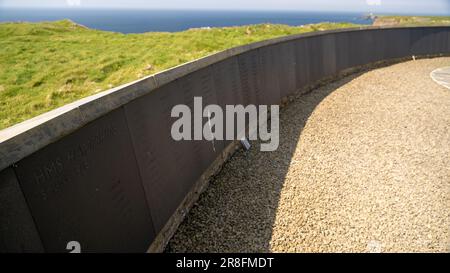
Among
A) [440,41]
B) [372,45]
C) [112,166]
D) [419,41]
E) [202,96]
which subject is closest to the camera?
[112,166]

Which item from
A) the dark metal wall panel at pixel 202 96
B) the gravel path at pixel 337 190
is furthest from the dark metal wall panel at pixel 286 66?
the dark metal wall panel at pixel 202 96

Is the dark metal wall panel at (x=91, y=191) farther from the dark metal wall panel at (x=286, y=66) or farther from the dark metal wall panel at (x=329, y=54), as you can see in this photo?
the dark metal wall panel at (x=329, y=54)

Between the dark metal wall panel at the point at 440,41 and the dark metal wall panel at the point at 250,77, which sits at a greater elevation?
the dark metal wall panel at the point at 250,77

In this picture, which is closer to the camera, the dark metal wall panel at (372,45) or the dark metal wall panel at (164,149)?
the dark metal wall panel at (164,149)

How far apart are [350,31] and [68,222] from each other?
17.8 meters

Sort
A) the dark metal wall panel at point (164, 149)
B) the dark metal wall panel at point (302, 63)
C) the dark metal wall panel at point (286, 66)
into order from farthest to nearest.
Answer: the dark metal wall panel at point (302, 63) → the dark metal wall panel at point (286, 66) → the dark metal wall panel at point (164, 149)

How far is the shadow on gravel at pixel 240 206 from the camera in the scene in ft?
17.8

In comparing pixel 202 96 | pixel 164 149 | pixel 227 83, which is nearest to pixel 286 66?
pixel 227 83

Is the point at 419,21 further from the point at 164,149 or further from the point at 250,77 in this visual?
the point at 164,149

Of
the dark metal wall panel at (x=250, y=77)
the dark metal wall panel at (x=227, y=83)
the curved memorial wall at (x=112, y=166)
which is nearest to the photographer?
the curved memorial wall at (x=112, y=166)

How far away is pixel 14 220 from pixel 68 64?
14.2 m

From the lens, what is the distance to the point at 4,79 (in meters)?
12.9

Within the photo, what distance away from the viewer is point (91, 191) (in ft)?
12.4

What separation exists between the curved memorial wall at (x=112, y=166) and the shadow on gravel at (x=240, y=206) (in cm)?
26
